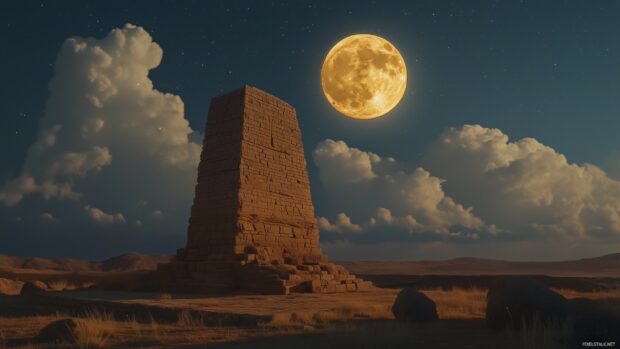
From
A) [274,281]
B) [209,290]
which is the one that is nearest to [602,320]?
[274,281]

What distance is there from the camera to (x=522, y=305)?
709 cm

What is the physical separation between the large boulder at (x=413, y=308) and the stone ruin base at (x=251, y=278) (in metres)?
6.37

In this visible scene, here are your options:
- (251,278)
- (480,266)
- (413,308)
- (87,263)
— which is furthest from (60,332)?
(480,266)

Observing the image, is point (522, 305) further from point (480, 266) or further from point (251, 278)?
point (480, 266)

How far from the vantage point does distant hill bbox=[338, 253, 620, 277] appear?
192 ft

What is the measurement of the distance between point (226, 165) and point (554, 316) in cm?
1259

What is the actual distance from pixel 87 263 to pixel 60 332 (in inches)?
2538

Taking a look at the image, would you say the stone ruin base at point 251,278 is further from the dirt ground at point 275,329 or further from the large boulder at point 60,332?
the large boulder at point 60,332

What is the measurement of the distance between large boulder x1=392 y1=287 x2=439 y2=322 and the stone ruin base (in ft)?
20.9

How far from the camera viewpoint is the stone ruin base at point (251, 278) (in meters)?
15.0

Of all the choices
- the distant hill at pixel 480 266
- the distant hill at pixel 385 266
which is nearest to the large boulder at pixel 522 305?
the distant hill at pixel 480 266

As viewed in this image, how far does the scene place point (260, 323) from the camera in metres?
8.40

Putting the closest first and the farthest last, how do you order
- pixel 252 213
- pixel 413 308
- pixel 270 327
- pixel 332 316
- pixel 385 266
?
pixel 270 327, pixel 413 308, pixel 332 316, pixel 252 213, pixel 385 266

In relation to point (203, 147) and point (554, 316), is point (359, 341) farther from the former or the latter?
point (203, 147)
